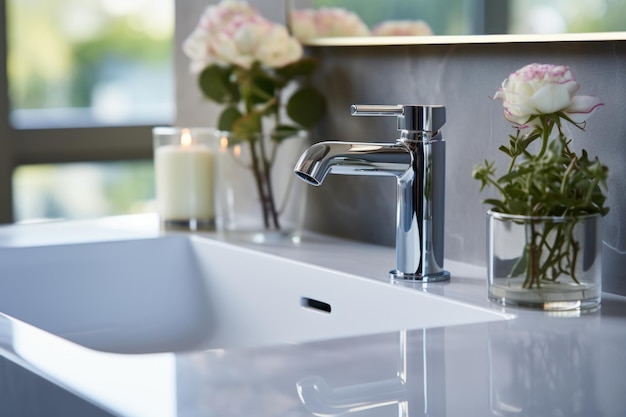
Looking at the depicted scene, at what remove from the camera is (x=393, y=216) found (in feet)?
4.27

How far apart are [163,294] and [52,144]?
159cm

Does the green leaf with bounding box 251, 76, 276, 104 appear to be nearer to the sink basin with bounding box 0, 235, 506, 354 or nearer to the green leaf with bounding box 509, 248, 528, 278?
the sink basin with bounding box 0, 235, 506, 354

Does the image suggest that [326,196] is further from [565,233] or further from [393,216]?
[565,233]

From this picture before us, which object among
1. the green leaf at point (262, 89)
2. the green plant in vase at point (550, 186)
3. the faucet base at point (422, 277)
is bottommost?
the faucet base at point (422, 277)

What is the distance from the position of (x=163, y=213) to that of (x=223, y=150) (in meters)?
0.13

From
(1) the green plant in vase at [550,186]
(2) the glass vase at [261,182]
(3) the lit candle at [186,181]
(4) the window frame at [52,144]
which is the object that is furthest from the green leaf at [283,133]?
(4) the window frame at [52,144]

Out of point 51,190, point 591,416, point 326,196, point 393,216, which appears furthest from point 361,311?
point 51,190

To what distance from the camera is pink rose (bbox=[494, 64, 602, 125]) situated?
3.04 ft

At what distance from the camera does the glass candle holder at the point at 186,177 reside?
4.75 ft

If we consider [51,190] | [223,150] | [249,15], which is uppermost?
[249,15]

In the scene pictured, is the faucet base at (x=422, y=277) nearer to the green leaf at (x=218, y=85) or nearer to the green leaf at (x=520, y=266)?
the green leaf at (x=520, y=266)

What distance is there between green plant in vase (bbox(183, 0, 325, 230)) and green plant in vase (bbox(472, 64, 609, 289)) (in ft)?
1.58

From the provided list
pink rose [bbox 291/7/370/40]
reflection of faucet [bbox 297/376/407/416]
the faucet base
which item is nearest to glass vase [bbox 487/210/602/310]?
the faucet base

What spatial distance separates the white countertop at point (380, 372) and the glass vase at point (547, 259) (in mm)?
16
